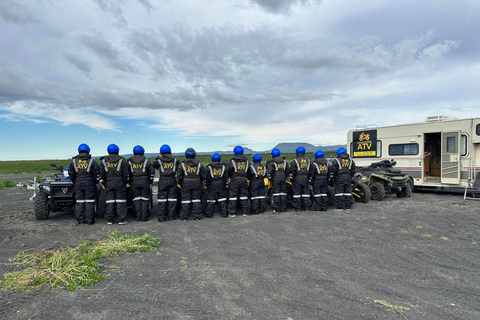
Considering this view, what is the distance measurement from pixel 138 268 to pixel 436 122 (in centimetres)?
1296

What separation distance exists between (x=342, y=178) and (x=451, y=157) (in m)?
5.67

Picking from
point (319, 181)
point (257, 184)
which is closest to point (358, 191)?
point (319, 181)

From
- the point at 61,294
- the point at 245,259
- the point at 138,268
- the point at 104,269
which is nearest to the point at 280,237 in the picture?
the point at 245,259

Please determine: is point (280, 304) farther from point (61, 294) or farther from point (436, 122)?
point (436, 122)

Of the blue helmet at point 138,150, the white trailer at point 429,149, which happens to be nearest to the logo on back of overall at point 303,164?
the blue helmet at point 138,150

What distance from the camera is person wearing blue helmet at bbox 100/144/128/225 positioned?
8016 mm

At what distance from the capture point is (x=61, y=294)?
12.2 feet

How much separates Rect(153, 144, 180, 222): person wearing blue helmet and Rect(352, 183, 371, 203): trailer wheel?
266 inches

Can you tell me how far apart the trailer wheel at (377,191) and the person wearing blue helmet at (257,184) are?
193 inches

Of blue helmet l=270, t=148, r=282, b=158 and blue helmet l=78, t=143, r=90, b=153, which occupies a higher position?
blue helmet l=78, t=143, r=90, b=153

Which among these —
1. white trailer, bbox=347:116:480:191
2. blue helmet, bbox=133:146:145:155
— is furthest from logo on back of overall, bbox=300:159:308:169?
white trailer, bbox=347:116:480:191

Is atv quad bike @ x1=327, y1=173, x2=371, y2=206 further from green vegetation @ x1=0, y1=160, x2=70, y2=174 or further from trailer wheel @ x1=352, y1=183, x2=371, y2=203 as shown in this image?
green vegetation @ x1=0, y1=160, x2=70, y2=174

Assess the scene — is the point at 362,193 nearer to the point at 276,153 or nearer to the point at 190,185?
the point at 276,153

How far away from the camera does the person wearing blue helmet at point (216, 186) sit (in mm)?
8742
